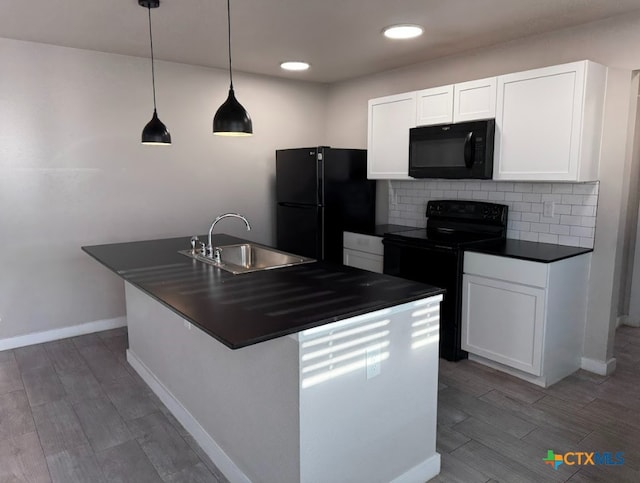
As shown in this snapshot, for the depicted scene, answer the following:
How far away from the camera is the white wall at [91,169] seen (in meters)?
3.59

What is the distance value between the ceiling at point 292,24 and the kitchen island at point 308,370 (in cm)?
159

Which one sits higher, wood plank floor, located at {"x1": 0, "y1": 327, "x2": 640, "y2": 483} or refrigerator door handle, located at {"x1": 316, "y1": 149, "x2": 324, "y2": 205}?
refrigerator door handle, located at {"x1": 316, "y1": 149, "x2": 324, "y2": 205}

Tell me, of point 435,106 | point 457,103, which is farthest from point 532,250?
point 435,106

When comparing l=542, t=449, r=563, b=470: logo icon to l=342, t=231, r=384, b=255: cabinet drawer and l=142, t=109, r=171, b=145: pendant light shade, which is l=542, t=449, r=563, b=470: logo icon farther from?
l=142, t=109, r=171, b=145: pendant light shade

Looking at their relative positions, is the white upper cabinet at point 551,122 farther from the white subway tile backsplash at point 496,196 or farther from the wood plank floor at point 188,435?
the wood plank floor at point 188,435

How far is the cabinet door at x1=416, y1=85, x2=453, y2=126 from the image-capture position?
Answer: 3.52m

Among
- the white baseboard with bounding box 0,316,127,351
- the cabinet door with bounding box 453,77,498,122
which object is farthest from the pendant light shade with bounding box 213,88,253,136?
the white baseboard with bounding box 0,316,127,351

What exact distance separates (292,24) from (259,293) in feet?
6.42

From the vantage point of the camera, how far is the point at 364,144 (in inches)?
192

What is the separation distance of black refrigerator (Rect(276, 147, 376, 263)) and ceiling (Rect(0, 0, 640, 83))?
0.90 m

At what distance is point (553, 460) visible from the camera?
2.26 metres

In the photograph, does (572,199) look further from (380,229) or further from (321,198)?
(321,198)

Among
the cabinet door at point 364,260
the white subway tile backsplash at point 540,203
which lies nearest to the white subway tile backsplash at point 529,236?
the white subway tile backsplash at point 540,203

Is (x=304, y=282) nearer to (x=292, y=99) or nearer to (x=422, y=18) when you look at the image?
(x=422, y=18)
